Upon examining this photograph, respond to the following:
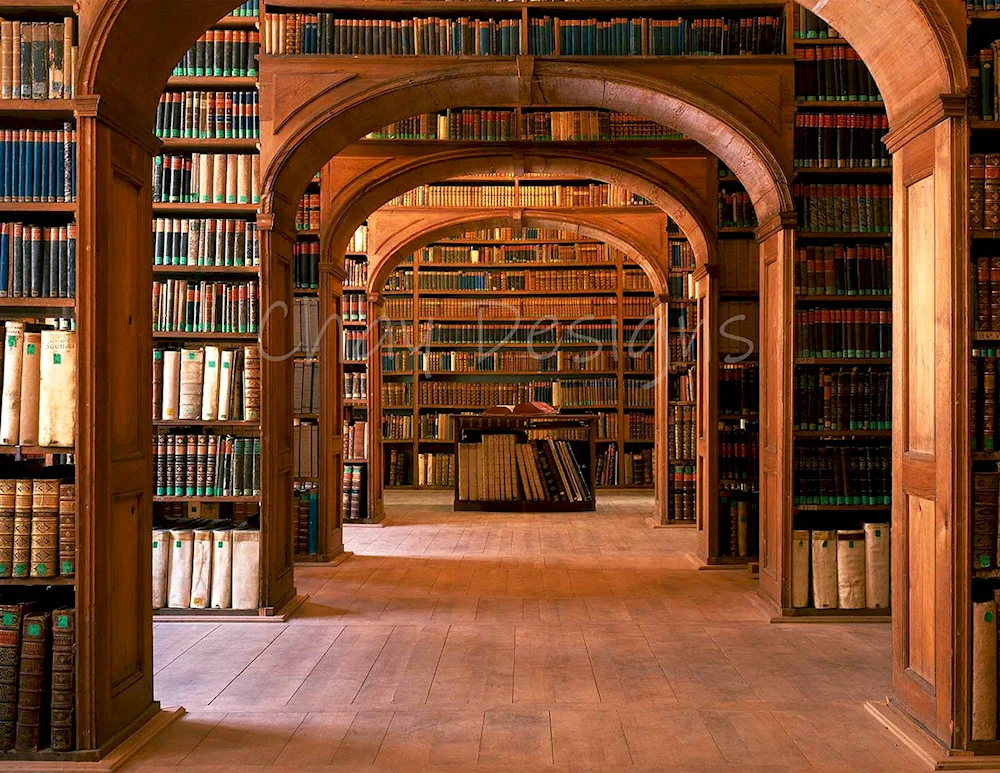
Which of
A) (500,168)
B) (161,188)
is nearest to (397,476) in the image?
(500,168)

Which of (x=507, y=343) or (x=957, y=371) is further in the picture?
(x=507, y=343)

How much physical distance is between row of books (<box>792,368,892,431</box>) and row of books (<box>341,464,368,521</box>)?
4.81 meters

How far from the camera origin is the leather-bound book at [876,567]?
17.6ft

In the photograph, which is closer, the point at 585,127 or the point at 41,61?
the point at 41,61

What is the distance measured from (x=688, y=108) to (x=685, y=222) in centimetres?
204

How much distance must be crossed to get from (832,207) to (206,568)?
4139 mm

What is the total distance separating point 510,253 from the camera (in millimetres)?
12938

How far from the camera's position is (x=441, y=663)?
446 centimetres

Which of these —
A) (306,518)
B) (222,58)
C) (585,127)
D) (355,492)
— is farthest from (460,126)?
(355,492)

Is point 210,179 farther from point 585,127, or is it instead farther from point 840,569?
point 840,569

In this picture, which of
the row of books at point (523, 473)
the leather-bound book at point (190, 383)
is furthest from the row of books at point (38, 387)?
the row of books at point (523, 473)

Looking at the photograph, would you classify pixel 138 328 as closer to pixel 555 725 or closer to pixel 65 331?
pixel 65 331

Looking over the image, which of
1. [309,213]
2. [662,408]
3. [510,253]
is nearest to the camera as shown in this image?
[309,213]

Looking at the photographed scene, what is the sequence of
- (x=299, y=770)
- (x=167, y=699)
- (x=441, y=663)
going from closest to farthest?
(x=299, y=770)
(x=167, y=699)
(x=441, y=663)
